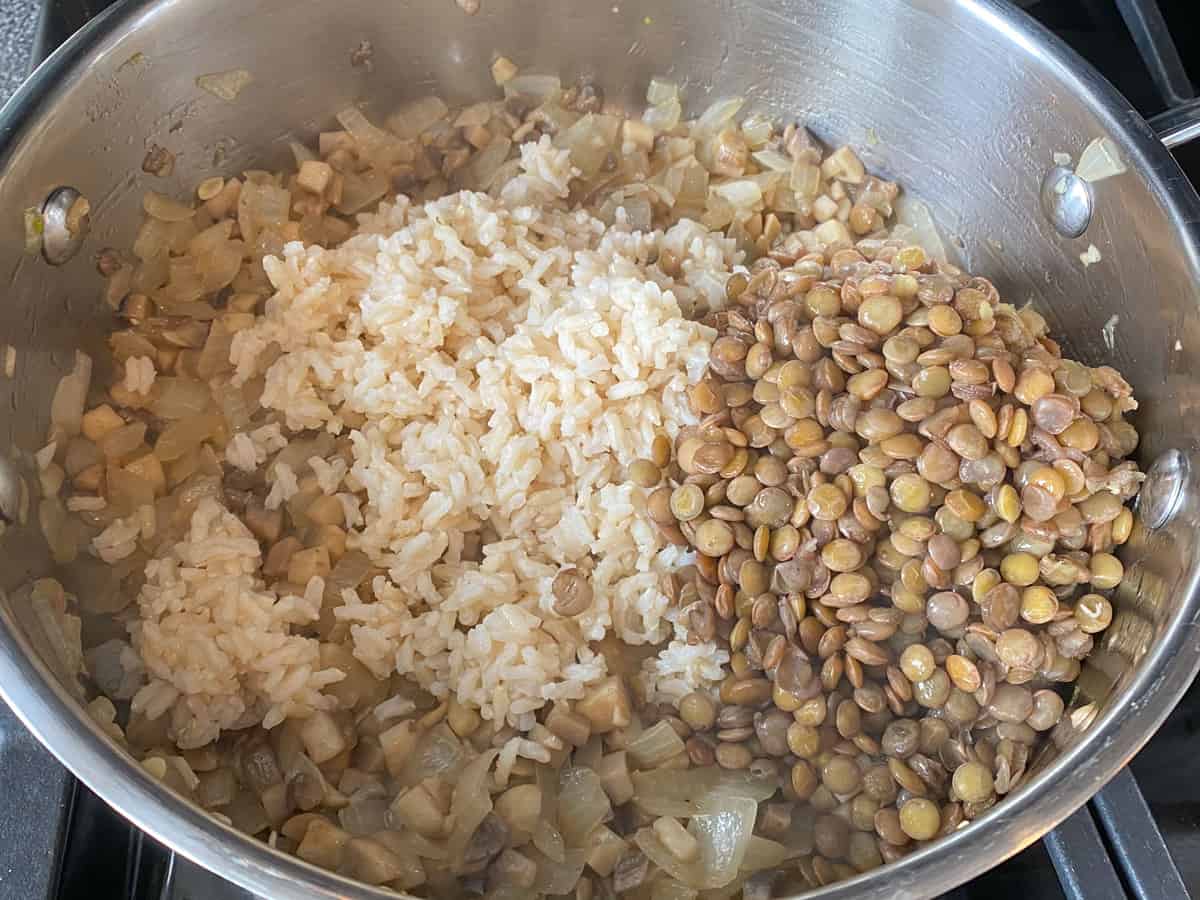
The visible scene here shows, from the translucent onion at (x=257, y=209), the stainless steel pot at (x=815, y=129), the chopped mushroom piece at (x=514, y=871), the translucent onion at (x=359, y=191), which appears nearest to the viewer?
the stainless steel pot at (x=815, y=129)

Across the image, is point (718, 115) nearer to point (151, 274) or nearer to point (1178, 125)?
point (1178, 125)

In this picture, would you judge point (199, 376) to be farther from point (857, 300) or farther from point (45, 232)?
point (857, 300)

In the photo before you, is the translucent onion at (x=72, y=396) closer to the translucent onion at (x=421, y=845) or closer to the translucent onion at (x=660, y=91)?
the translucent onion at (x=421, y=845)

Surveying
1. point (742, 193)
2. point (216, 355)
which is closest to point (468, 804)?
point (216, 355)

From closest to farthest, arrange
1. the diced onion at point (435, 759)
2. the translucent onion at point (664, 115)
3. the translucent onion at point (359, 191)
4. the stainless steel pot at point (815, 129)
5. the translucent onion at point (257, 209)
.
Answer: the stainless steel pot at point (815, 129), the diced onion at point (435, 759), the translucent onion at point (257, 209), the translucent onion at point (359, 191), the translucent onion at point (664, 115)

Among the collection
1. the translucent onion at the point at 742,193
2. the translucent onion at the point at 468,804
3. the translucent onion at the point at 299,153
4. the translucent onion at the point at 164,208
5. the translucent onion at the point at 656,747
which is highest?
the translucent onion at the point at 164,208

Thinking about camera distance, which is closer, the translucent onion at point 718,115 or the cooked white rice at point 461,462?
the cooked white rice at point 461,462

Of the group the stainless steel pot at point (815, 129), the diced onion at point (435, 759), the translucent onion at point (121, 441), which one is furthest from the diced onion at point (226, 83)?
the diced onion at point (435, 759)

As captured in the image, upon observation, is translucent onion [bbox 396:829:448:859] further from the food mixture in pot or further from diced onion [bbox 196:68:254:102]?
diced onion [bbox 196:68:254:102]
